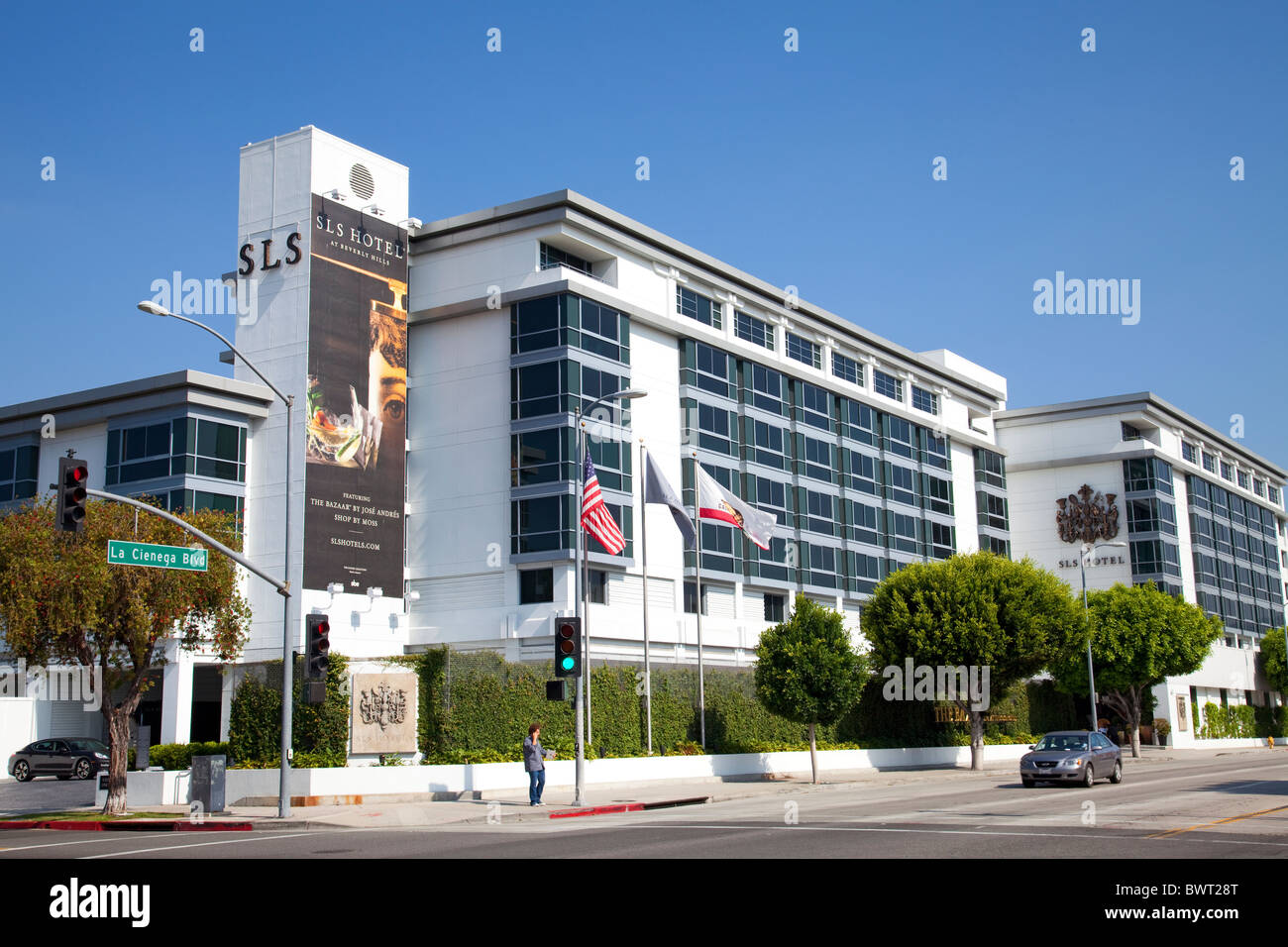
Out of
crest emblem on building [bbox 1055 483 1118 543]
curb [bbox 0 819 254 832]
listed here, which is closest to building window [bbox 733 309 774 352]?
crest emblem on building [bbox 1055 483 1118 543]

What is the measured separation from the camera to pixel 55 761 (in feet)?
149

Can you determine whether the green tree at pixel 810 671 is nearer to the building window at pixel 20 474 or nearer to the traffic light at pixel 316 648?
the traffic light at pixel 316 648

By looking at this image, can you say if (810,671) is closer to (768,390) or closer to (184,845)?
(184,845)

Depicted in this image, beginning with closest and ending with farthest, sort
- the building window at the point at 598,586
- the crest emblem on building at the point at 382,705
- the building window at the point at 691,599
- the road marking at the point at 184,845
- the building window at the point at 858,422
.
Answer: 1. the road marking at the point at 184,845
2. the crest emblem on building at the point at 382,705
3. the building window at the point at 598,586
4. the building window at the point at 691,599
5. the building window at the point at 858,422

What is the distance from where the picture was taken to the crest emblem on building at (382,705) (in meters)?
32.3

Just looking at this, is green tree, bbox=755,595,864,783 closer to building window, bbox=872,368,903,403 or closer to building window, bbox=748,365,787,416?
building window, bbox=748,365,787,416

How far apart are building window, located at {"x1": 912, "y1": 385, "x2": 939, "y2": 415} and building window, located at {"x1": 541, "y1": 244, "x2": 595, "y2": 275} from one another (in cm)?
2994

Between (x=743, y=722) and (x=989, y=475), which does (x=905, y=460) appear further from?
(x=743, y=722)

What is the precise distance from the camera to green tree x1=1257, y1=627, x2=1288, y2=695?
9594 centimetres

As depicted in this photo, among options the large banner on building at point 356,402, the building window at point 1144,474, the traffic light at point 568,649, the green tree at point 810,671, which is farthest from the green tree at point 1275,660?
the traffic light at point 568,649

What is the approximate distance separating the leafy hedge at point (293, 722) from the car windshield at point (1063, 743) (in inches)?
737

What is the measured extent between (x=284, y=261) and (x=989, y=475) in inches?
2041

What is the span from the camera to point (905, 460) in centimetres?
7338

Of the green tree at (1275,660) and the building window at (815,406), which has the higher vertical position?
the building window at (815,406)
